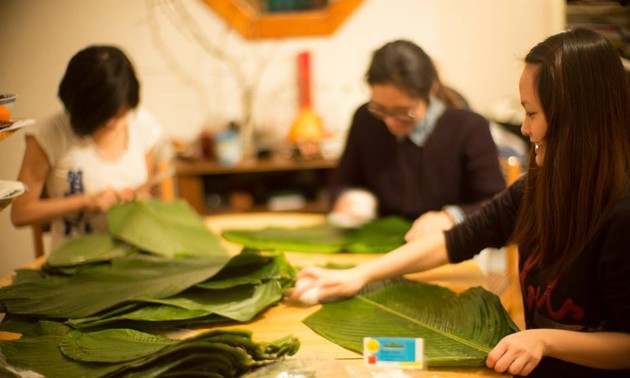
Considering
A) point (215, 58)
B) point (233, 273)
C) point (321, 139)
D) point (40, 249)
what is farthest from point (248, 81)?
point (233, 273)

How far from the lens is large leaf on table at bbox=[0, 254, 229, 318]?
A: 1224 millimetres

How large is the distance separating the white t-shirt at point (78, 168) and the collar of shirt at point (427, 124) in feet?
2.47

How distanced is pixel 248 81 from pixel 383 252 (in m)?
1.99

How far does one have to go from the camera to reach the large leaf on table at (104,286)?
1224 mm

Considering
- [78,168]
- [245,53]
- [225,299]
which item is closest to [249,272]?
[225,299]

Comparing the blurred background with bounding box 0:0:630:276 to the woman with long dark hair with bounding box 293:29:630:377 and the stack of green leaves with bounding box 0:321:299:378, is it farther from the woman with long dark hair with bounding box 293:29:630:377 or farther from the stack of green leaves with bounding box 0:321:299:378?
the stack of green leaves with bounding box 0:321:299:378

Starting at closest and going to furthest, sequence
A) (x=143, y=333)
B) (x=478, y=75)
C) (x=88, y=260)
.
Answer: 1. (x=143, y=333)
2. (x=88, y=260)
3. (x=478, y=75)

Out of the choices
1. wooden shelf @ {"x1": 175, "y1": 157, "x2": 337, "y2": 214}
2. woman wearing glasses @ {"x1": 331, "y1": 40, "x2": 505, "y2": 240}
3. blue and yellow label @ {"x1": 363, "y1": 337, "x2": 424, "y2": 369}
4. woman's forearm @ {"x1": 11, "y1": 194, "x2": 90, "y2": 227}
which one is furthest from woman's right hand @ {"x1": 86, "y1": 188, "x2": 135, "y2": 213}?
wooden shelf @ {"x1": 175, "y1": 157, "x2": 337, "y2": 214}

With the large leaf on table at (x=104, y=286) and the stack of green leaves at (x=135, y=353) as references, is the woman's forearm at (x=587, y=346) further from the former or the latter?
the large leaf on table at (x=104, y=286)

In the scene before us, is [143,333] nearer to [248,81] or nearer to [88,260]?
[88,260]

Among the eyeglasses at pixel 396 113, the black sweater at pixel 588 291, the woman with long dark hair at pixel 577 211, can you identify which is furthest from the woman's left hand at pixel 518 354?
the eyeglasses at pixel 396 113

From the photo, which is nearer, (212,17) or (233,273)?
(233,273)

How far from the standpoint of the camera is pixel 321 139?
3.27 metres

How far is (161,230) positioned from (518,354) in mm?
896
